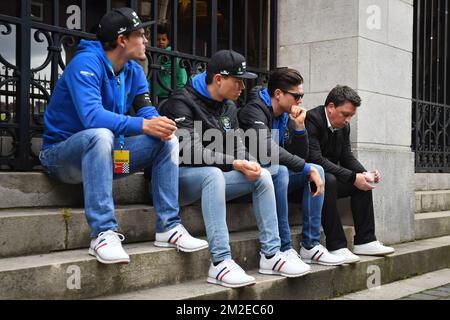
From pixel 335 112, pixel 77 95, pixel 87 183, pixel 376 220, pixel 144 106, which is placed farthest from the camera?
pixel 376 220

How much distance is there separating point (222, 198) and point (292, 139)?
4.33 ft

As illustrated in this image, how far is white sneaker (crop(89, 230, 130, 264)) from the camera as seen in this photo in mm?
3613

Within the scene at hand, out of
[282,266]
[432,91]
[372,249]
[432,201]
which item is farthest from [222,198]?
[432,91]

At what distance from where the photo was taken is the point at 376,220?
6430 mm

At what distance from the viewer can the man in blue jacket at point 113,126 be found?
3.93 meters

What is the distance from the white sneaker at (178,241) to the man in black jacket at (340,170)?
162 cm

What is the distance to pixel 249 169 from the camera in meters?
4.40

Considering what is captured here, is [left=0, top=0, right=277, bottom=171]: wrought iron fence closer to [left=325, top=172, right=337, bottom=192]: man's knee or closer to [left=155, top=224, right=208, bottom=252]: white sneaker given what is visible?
[left=155, top=224, right=208, bottom=252]: white sneaker

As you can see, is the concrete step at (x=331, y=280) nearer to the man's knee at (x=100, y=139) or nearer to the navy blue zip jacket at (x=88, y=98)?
the man's knee at (x=100, y=139)

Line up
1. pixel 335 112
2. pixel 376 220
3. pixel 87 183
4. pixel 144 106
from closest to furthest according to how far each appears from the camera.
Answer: pixel 87 183 → pixel 144 106 → pixel 335 112 → pixel 376 220

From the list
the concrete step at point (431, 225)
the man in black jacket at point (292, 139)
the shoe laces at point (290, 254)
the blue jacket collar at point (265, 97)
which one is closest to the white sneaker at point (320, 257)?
the man in black jacket at point (292, 139)
